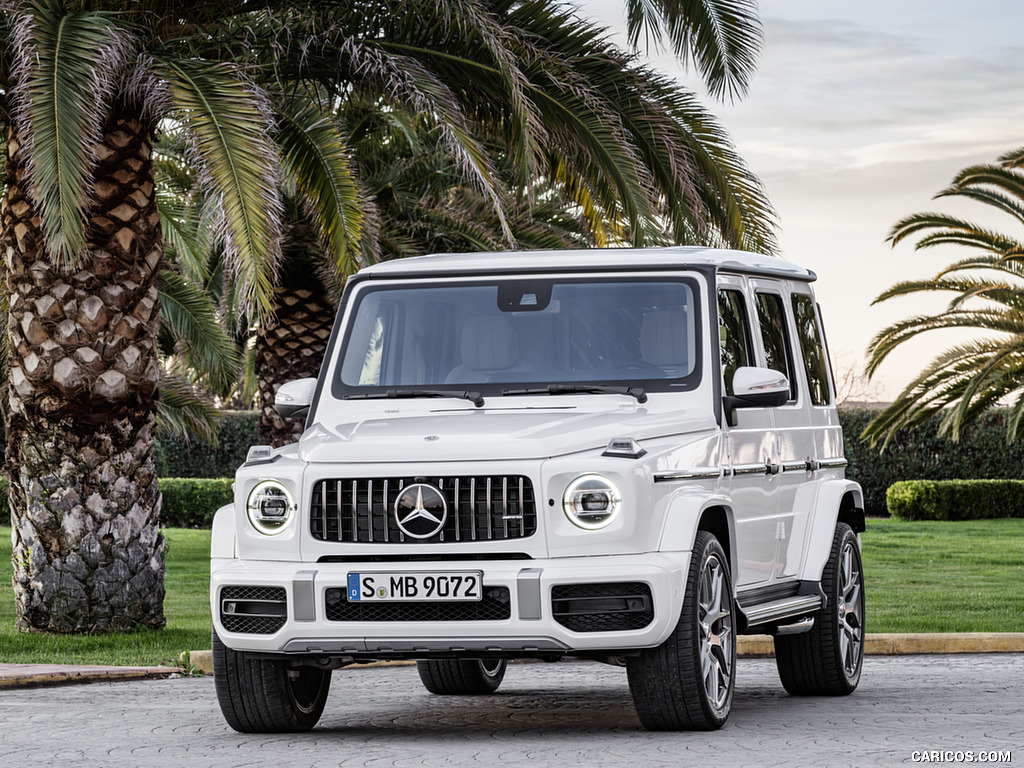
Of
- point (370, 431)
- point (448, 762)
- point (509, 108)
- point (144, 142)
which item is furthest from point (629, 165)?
point (448, 762)

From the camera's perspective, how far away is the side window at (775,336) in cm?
938

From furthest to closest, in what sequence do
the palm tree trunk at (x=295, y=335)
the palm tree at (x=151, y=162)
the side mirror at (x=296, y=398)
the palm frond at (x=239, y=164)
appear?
the palm tree trunk at (x=295, y=335) → the palm tree at (x=151, y=162) → the palm frond at (x=239, y=164) → the side mirror at (x=296, y=398)

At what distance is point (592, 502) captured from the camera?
23.8ft

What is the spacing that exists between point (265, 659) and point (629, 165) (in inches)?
299

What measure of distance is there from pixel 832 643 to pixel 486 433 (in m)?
3.07

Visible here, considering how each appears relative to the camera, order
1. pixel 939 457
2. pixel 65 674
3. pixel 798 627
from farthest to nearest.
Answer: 1. pixel 939 457
2. pixel 65 674
3. pixel 798 627

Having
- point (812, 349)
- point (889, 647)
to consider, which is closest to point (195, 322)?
point (889, 647)

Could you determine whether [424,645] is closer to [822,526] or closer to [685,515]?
[685,515]

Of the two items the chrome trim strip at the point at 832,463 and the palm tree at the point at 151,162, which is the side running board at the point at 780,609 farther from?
the palm tree at the point at 151,162

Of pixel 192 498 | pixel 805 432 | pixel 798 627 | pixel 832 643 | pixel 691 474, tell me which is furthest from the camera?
pixel 192 498

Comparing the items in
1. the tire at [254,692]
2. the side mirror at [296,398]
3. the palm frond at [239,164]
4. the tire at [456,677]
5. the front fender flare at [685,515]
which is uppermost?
the palm frond at [239,164]

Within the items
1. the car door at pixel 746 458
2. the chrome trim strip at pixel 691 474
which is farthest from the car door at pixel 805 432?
the chrome trim strip at pixel 691 474

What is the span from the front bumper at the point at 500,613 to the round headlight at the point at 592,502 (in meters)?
0.16

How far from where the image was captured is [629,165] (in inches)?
566
